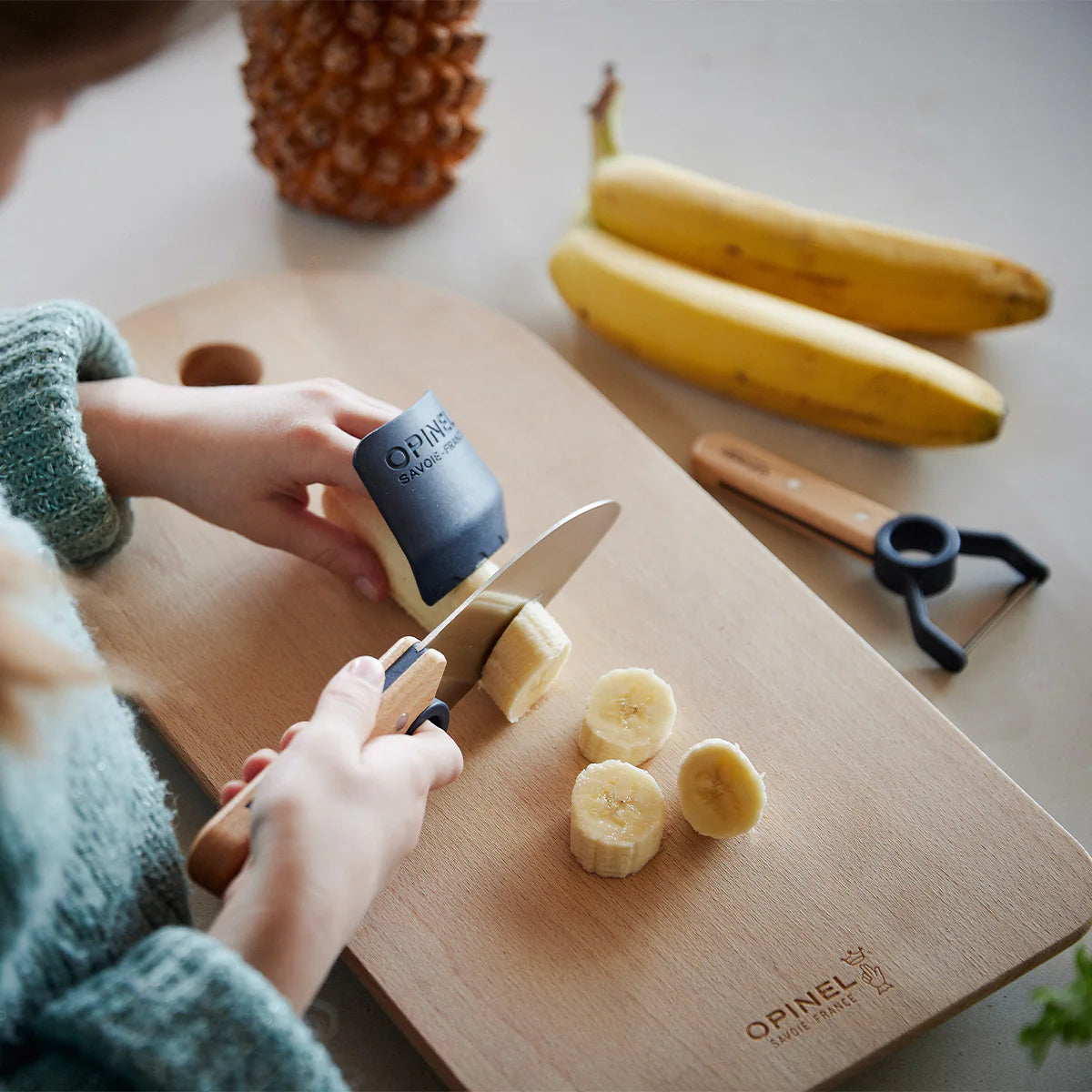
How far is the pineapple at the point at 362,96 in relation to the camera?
1200mm

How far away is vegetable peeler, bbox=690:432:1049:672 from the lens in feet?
3.36

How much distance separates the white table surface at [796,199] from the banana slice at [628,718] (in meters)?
0.28

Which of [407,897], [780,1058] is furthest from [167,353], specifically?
[780,1058]

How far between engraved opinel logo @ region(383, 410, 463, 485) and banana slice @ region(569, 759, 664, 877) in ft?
0.93

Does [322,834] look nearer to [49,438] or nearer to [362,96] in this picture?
[49,438]

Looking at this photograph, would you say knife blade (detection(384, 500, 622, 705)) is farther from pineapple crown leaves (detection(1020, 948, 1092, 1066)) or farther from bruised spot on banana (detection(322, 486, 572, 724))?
pineapple crown leaves (detection(1020, 948, 1092, 1066))

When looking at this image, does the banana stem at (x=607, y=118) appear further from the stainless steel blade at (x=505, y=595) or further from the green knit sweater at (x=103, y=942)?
the green knit sweater at (x=103, y=942)

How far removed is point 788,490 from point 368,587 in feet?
1.47

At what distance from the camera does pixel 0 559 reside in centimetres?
67

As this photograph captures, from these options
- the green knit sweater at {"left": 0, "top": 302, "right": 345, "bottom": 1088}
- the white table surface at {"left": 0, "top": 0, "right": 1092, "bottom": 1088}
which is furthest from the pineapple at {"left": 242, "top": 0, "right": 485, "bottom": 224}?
the green knit sweater at {"left": 0, "top": 302, "right": 345, "bottom": 1088}

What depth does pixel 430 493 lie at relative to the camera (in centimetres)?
88

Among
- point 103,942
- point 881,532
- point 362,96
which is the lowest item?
point 103,942

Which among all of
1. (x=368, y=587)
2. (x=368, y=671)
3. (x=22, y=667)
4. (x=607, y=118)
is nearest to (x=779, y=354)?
(x=607, y=118)

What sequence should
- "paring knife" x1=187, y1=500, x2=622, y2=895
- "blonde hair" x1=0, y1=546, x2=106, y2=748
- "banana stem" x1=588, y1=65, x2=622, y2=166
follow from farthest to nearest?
"banana stem" x1=588, y1=65, x2=622, y2=166
"paring knife" x1=187, y1=500, x2=622, y2=895
"blonde hair" x1=0, y1=546, x2=106, y2=748
